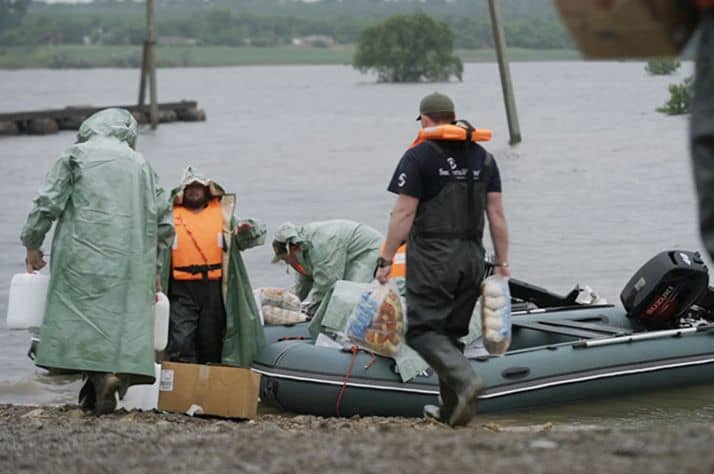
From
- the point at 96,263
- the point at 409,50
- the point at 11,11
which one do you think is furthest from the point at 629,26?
the point at 11,11

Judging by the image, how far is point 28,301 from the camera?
30.1ft

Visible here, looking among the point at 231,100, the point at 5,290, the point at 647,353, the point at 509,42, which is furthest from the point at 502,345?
the point at 509,42

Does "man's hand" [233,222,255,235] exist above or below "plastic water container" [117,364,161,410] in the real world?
above

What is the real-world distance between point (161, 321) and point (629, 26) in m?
5.13

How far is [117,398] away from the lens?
9.25 metres

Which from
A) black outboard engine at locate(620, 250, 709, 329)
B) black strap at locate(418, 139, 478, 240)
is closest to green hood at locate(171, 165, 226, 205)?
black strap at locate(418, 139, 478, 240)

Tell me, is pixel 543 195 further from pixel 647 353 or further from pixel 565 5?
pixel 565 5

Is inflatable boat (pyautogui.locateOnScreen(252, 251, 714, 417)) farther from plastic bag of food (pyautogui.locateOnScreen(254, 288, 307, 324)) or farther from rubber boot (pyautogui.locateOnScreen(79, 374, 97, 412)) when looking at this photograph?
rubber boot (pyautogui.locateOnScreen(79, 374, 97, 412))

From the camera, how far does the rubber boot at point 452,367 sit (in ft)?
27.0

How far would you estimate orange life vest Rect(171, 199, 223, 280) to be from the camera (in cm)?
1042

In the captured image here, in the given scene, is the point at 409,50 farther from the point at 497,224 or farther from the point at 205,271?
the point at 497,224

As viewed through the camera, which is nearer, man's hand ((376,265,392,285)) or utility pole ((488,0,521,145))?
man's hand ((376,265,392,285))

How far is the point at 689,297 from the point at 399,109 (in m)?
64.1

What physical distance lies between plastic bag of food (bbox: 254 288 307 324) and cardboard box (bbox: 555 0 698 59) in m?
7.07
